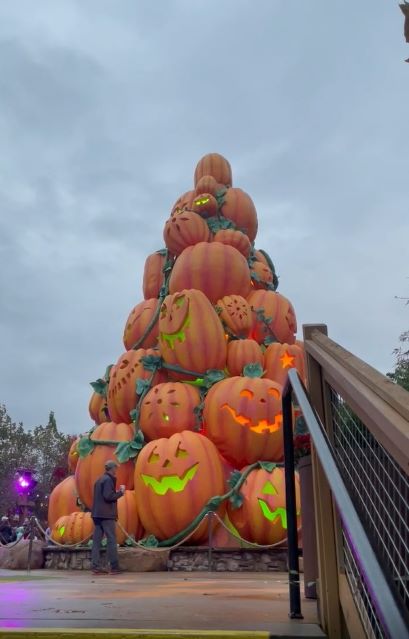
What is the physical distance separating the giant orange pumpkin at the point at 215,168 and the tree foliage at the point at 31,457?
85.3ft

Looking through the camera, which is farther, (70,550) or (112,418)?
(112,418)

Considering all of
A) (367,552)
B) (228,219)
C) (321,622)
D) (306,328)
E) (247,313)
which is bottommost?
(321,622)

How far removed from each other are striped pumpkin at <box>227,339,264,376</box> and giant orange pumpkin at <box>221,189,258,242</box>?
408 cm

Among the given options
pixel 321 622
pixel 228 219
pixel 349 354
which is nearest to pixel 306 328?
pixel 349 354

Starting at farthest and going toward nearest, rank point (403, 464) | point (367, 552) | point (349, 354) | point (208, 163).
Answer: point (208, 163) → point (349, 354) → point (403, 464) → point (367, 552)

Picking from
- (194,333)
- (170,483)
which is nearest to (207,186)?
(194,333)

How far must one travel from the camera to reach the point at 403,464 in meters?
1.30

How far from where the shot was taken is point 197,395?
1182 centimetres

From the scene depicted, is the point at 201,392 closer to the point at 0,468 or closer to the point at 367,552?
the point at 367,552

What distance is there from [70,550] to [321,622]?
31.8ft

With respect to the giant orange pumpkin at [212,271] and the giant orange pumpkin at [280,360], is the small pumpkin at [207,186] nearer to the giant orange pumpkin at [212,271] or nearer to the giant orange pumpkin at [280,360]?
the giant orange pumpkin at [212,271]

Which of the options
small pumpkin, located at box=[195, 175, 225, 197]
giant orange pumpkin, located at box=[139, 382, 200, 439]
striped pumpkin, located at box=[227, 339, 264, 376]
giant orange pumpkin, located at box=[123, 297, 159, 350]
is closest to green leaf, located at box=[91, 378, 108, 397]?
giant orange pumpkin, located at box=[123, 297, 159, 350]

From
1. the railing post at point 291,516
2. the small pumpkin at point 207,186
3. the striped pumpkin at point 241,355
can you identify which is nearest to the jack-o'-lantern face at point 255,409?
the striped pumpkin at point 241,355

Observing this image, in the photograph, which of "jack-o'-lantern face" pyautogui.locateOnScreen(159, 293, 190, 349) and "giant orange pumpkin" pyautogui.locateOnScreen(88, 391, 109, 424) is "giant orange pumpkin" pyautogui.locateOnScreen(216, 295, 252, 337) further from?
"giant orange pumpkin" pyautogui.locateOnScreen(88, 391, 109, 424)
